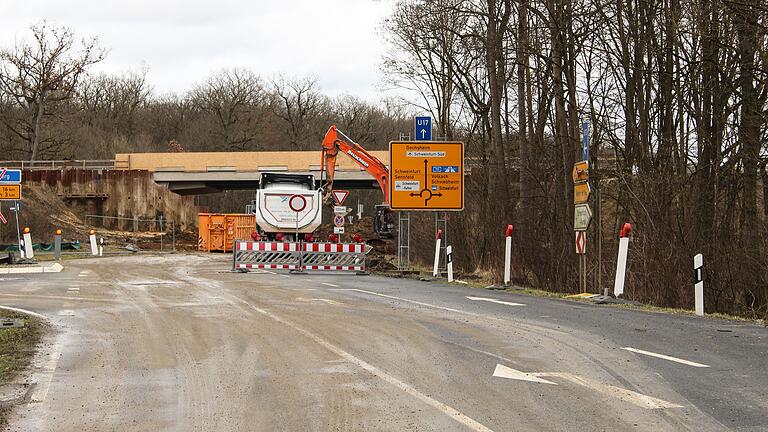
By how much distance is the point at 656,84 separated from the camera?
81.0 feet

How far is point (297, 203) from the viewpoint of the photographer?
37.6 metres

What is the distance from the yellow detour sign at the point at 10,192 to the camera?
32125 mm

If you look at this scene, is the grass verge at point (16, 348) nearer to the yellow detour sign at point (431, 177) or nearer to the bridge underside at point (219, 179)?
the yellow detour sign at point (431, 177)

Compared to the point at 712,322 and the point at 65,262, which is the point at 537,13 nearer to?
the point at 712,322

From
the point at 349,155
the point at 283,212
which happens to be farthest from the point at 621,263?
the point at 283,212

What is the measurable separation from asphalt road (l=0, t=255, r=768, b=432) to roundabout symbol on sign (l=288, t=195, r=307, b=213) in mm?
21452

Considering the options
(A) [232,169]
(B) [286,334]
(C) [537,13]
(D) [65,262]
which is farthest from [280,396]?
(A) [232,169]

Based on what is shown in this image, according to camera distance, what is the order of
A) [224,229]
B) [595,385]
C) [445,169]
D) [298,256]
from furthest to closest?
[224,229] → [445,169] → [298,256] → [595,385]

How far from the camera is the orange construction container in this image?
5572 centimetres

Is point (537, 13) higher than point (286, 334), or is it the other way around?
point (537, 13)

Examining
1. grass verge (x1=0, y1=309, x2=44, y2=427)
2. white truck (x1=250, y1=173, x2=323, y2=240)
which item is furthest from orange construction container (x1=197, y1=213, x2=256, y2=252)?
grass verge (x1=0, y1=309, x2=44, y2=427)

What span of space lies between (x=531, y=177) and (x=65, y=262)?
18.8 m

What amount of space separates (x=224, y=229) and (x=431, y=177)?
2713 cm

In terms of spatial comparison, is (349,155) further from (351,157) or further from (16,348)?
(16,348)
